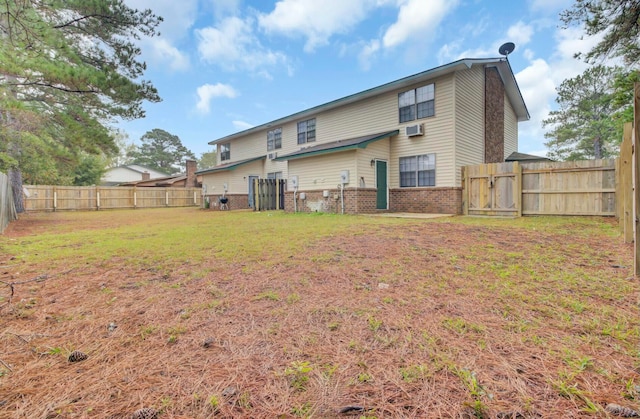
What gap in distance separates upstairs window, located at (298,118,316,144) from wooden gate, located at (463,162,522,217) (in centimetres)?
861

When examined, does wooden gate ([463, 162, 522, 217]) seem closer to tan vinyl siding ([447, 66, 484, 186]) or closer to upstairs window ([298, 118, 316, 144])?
tan vinyl siding ([447, 66, 484, 186])

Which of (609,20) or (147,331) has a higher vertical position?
(609,20)

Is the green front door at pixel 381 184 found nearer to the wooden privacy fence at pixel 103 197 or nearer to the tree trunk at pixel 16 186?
the tree trunk at pixel 16 186

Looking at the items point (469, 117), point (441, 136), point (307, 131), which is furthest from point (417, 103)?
point (307, 131)

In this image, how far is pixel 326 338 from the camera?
2051mm

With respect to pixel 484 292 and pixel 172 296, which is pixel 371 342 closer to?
pixel 484 292

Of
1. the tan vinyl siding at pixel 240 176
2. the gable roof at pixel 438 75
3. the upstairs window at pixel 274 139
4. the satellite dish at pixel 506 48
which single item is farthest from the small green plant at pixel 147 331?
the tan vinyl siding at pixel 240 176

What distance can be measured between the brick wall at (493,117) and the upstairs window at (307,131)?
8.73 meters

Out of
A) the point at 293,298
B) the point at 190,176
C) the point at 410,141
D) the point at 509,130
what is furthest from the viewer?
the point at 190,176

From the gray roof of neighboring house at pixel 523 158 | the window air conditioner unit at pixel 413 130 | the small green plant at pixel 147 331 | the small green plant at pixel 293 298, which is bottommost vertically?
the small green plant at pixel 147 331

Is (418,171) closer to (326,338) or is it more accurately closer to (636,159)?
(636,159)

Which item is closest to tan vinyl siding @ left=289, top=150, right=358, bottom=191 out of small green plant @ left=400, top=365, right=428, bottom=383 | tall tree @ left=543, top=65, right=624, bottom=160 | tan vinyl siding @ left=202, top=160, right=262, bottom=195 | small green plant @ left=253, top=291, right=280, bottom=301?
tan vinyl siding @ left=202, top=160, right=262, bottom=195

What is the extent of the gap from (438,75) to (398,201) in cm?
541

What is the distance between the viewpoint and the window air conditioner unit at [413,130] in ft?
40.5
